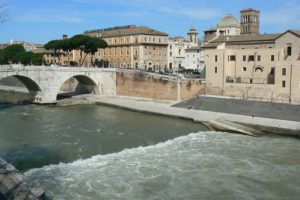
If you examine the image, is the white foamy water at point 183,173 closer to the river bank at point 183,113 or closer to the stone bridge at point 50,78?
the river bank at point 183,113

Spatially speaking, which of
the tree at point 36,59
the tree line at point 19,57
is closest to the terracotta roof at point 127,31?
the tree at point 36,59

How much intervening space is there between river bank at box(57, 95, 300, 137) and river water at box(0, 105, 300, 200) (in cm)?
115

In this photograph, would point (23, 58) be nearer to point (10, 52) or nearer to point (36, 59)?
point (36, 59)

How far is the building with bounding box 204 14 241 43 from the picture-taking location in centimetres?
6819

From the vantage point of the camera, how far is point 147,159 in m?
21.3

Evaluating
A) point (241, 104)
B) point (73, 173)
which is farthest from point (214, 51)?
point (73, 173)

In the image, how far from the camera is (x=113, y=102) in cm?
4184

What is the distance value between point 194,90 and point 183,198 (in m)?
24.9

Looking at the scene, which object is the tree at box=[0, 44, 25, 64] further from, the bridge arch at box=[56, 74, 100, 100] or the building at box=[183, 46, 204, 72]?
the building at box=[183, 46, 204, 72]

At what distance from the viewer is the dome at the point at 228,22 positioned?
71.2m

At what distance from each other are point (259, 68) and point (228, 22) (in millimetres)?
35171

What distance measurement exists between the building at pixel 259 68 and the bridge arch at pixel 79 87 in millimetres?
15300

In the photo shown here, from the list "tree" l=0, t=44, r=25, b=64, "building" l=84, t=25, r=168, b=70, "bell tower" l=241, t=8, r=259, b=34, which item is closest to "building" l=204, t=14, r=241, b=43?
"bell tower" l=241, t=8, r=259, b=34

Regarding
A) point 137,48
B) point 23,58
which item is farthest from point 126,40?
point 23,58
